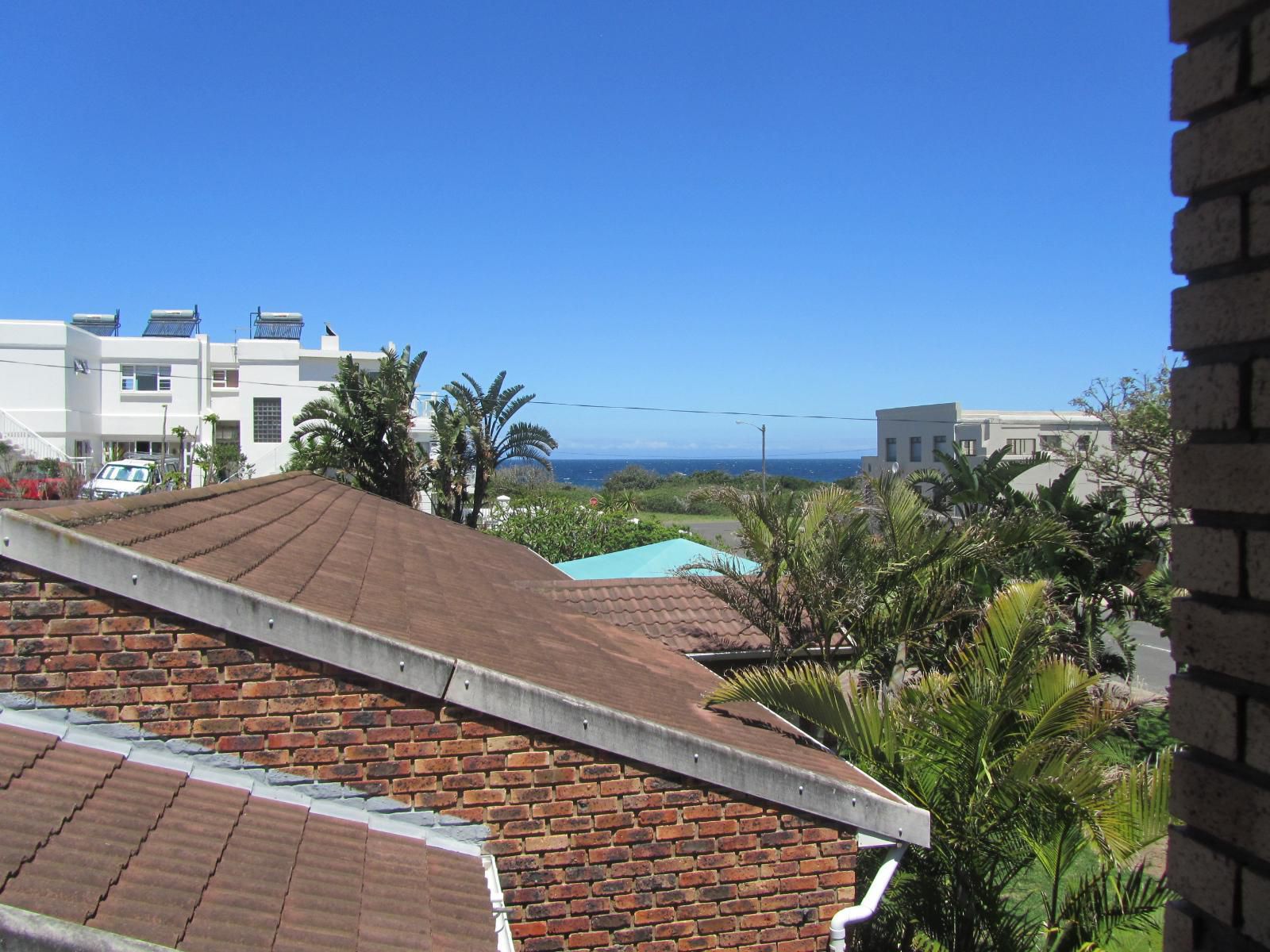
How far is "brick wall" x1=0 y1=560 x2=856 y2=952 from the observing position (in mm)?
4355

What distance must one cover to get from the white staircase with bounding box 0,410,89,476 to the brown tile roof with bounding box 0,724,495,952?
4275 cm

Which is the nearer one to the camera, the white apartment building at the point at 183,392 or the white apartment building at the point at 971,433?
the white apartment building at the point at 971,433

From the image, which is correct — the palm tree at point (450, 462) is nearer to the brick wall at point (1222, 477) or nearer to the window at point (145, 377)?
the brick wall at point (1222, 477)

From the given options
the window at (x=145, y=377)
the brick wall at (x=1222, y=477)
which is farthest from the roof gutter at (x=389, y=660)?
the window at (x=145, y=377)

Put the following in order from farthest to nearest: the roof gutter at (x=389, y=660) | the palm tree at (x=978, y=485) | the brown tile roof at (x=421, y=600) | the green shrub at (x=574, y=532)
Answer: the green shrub at (x=574, y=532) → the palm tree at (x=978, y=485) → the brown tile roof at (x=421, y=600) → the roof gutter at (x=389, y=660)

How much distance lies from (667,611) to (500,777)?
591cm

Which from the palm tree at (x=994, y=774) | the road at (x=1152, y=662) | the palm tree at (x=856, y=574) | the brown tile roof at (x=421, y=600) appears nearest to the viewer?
the brown tile roof at (x=421, y=600)

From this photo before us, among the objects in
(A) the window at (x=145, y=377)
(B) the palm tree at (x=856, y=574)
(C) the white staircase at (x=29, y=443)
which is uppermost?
(A) the window at (x=145, y=377)

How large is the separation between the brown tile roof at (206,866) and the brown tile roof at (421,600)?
886 mm

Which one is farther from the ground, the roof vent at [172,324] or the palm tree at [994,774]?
the roof vent at [172,324]

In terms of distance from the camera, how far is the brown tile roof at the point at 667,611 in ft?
32.3

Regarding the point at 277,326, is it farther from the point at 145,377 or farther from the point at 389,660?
the point at 389,660

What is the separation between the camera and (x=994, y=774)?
621 cm

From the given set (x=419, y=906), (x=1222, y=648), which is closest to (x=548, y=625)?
(x=419, y=906)
